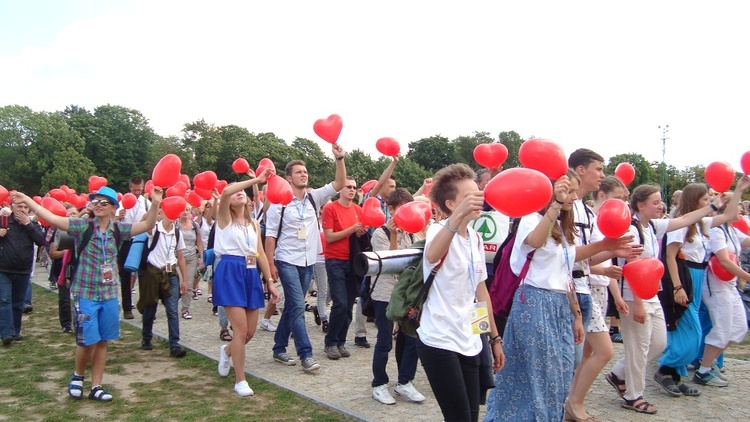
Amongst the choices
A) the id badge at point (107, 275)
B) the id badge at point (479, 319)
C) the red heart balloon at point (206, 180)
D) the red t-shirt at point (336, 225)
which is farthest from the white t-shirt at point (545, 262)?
the red heart balloon at point (206, 180)

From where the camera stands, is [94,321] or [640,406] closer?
[640,406]

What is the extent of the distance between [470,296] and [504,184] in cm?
74

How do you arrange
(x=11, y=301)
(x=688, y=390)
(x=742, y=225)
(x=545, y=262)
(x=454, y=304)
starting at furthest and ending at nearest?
(x=11, y=301)
(x=742, y=225)
(x=688, y=390)
(x=545, y=262)
(x=454, y=304)

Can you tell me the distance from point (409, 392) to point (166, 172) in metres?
3.22

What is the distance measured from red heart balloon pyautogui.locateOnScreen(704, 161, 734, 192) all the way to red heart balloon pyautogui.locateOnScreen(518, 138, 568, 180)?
11.3ft

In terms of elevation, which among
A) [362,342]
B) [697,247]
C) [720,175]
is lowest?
[362,342]

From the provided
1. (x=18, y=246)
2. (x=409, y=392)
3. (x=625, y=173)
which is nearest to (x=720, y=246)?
(x=625, y=173)

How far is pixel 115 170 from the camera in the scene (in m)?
62.8

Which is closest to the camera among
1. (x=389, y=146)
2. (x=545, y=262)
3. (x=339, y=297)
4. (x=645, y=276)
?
(x=545, y=262)

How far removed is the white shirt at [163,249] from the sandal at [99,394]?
2267mm

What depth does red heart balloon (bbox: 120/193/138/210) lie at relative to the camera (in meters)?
10.4

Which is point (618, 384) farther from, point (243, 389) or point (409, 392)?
point (243, 389)

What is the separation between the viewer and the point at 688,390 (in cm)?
587

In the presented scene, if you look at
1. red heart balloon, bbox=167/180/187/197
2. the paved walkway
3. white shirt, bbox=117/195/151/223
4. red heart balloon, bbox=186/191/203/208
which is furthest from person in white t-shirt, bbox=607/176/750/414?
white shirt, bbox=117/195/151/223
